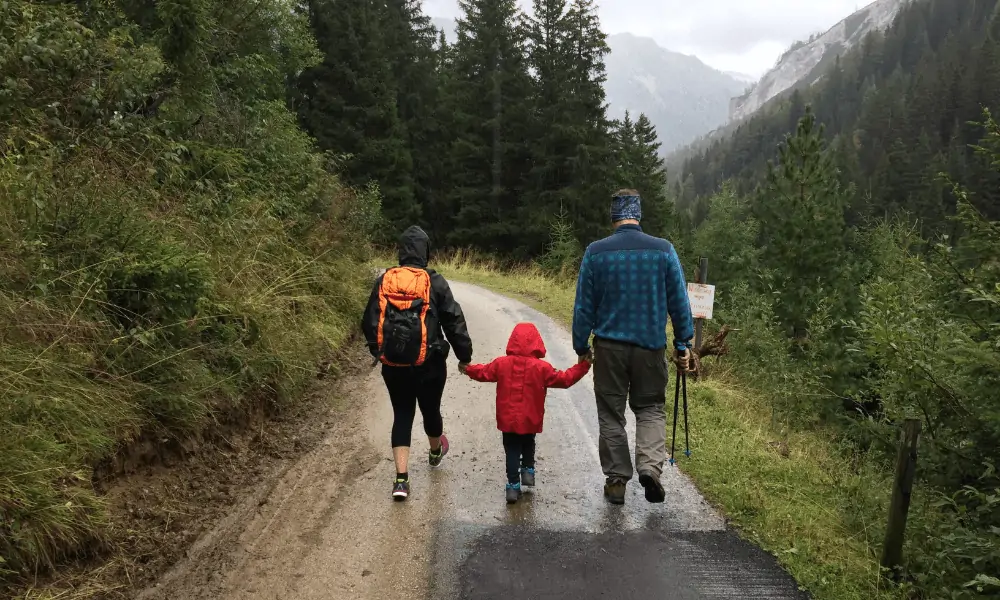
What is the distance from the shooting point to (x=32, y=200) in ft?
14.2

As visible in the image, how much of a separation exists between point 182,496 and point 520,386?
101 inches

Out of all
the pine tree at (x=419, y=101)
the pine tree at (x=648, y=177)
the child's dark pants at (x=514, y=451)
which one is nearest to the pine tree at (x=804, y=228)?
the pine tree at (x=648, y=177)

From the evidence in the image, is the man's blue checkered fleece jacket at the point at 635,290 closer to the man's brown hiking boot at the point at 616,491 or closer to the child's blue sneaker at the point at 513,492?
the man's brown hiking boot at the point at 616,491

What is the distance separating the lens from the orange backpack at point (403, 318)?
4.19 m

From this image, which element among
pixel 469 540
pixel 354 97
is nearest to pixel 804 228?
pixel 469 540

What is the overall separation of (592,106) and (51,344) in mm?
25948

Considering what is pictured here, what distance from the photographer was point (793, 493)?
4512 millimetres

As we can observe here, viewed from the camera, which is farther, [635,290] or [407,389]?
[407,389]

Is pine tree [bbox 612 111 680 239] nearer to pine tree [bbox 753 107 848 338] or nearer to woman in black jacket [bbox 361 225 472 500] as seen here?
pine tree [bbox 753 107 848 338]

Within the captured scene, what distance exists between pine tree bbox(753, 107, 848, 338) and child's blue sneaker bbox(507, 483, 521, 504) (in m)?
16.3

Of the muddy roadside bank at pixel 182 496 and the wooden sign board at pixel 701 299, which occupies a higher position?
the wooden sign board at pixel 701 299

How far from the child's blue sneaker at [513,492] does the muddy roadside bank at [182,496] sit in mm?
1828

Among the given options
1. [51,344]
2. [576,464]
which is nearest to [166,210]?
[51,344]

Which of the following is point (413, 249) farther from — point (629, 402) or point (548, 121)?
point (548, 121)
